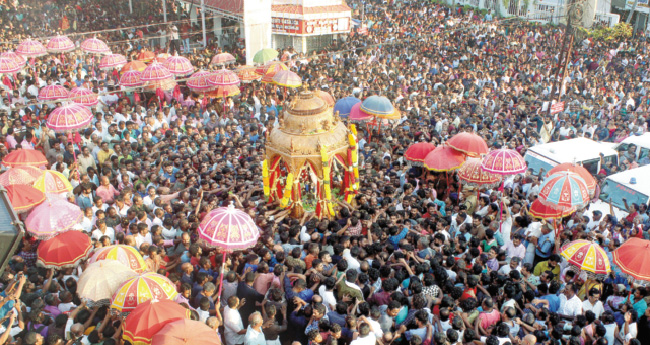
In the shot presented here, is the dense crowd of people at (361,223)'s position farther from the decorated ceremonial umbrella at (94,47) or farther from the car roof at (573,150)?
the decorated ceremonial umbrella at (94,47)

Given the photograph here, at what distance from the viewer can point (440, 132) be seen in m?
13.8

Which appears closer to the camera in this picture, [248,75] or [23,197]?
[23,197]

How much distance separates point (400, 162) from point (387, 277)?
476 centimetres

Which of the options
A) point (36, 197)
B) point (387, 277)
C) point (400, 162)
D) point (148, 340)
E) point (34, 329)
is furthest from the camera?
point (400, 162)

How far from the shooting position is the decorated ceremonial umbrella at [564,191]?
348 inches

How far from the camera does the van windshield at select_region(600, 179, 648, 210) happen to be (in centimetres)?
1003

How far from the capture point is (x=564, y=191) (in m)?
8.85

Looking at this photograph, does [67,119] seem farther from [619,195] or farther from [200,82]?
[619,195]

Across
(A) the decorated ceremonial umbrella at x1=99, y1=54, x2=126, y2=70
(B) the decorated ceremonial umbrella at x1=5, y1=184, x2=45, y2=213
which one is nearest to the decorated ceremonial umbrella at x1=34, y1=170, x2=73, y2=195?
(B) the decorated ceremonial umbrella at x1=5, y1=184, x2=45, y2=213

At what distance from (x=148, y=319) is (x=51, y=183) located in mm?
4456

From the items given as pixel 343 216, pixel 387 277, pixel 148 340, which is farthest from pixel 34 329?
pixel 343 216

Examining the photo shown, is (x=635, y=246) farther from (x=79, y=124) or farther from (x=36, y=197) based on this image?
(x=79, y=124)

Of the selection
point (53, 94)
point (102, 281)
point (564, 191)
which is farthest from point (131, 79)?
point (564, 191)

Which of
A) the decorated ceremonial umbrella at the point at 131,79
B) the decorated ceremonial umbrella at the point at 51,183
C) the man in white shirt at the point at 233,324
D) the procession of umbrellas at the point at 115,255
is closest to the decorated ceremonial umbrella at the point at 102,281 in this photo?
the procession of umbrellas at the point at 115,255
